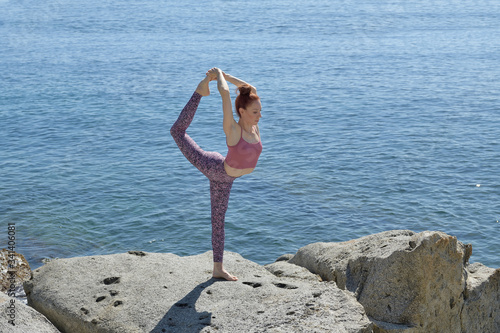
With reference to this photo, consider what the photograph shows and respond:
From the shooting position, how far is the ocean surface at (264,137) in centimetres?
1609

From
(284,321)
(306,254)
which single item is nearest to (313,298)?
(284,321)

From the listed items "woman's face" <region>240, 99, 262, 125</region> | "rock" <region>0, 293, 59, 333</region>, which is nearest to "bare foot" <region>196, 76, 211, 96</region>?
"woman's face" <region>240, 99, 262, 125</region>

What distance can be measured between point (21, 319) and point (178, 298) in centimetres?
200

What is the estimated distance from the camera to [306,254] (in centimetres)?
1011

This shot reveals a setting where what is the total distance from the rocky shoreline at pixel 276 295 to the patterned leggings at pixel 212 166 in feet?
2.35

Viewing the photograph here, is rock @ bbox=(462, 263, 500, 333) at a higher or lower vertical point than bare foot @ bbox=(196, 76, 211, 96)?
lower

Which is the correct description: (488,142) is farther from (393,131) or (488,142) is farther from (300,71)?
(300,71)

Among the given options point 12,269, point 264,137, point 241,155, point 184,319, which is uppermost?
point 241,155

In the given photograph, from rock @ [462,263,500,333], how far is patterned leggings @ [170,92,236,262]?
11.9ft

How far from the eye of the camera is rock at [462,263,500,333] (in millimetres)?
8562

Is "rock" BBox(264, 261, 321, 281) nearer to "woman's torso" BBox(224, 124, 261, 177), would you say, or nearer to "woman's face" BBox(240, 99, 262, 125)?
"woman's torso" BBox(224, 124, 261, 177)

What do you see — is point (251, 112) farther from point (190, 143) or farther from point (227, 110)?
point (190, 143)

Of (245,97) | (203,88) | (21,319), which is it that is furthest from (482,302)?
(21,319)

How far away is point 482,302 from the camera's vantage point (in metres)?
8.75
